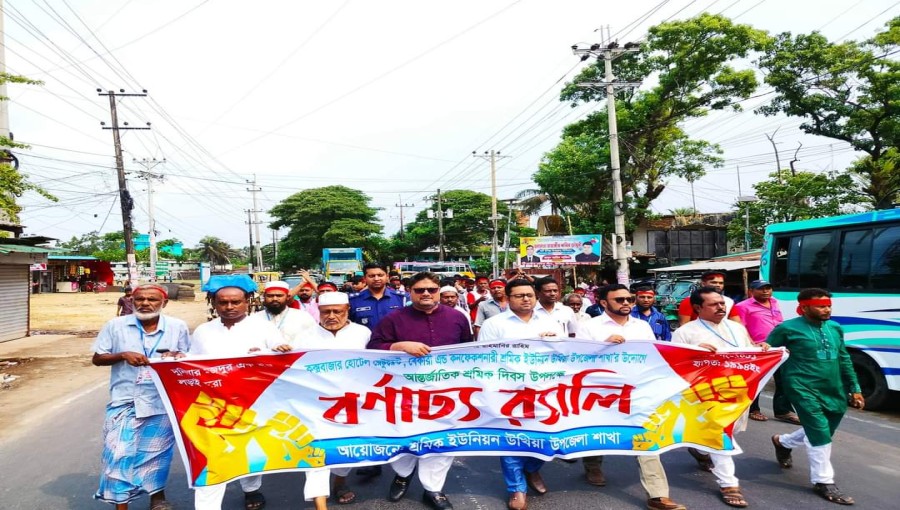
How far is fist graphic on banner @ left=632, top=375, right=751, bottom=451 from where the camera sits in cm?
421

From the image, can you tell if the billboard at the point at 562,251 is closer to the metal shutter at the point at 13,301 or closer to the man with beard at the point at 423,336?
the metal shutter at the point at 13,301

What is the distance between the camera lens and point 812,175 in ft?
74.4

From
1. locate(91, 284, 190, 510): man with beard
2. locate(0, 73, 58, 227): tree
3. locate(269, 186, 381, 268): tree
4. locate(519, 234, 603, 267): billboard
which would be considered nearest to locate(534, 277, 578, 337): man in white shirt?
locate(91, 284, 190, 510): man with beard

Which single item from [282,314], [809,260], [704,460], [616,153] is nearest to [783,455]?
[704,460]

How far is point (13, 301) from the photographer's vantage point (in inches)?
645

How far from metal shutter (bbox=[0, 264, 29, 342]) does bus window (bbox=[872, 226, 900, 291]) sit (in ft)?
62.3

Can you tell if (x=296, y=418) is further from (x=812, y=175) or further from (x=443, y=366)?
(x=812, y=175)

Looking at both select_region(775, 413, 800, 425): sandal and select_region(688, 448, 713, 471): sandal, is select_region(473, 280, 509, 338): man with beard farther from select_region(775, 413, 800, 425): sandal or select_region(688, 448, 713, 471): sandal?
select_region(775, 413, 800, 425): sandal

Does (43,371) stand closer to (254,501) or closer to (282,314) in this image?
(282,314)

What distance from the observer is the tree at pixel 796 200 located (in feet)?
66.7

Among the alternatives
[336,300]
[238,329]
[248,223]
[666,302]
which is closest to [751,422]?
[336,300]

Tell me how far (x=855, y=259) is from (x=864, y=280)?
0.31m

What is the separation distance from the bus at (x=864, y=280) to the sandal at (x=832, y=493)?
3.42 metres

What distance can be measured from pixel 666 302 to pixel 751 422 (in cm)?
1082
